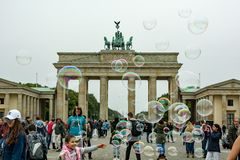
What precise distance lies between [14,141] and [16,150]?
0.44 ft

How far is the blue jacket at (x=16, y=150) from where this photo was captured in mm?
6680

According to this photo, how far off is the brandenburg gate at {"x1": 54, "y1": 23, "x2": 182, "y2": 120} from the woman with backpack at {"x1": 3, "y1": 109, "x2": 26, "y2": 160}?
68.0m

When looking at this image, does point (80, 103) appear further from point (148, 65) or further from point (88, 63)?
point (148, 65)

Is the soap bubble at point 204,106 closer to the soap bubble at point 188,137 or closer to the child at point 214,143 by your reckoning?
the soap bubble at point 188,137

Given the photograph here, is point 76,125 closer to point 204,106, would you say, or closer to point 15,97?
point 204,106

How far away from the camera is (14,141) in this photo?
671 cm

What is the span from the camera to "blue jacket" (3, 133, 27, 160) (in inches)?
263

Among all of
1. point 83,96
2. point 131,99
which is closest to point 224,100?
point 131,99

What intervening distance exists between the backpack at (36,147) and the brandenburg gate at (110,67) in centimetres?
6551

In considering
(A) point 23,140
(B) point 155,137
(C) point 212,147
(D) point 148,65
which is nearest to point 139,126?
(C) point 212,147

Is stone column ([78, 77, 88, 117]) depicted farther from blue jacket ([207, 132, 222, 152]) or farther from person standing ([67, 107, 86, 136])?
blue jacket ([207, 132, 222, 152])

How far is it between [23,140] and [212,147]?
28.7 ft

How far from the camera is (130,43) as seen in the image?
77.7 meters

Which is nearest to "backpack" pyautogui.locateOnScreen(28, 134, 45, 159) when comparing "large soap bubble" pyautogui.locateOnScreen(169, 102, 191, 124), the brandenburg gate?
"large soap bubble" pyautogui.locateOnScreen(169, 102, 191, 124)
